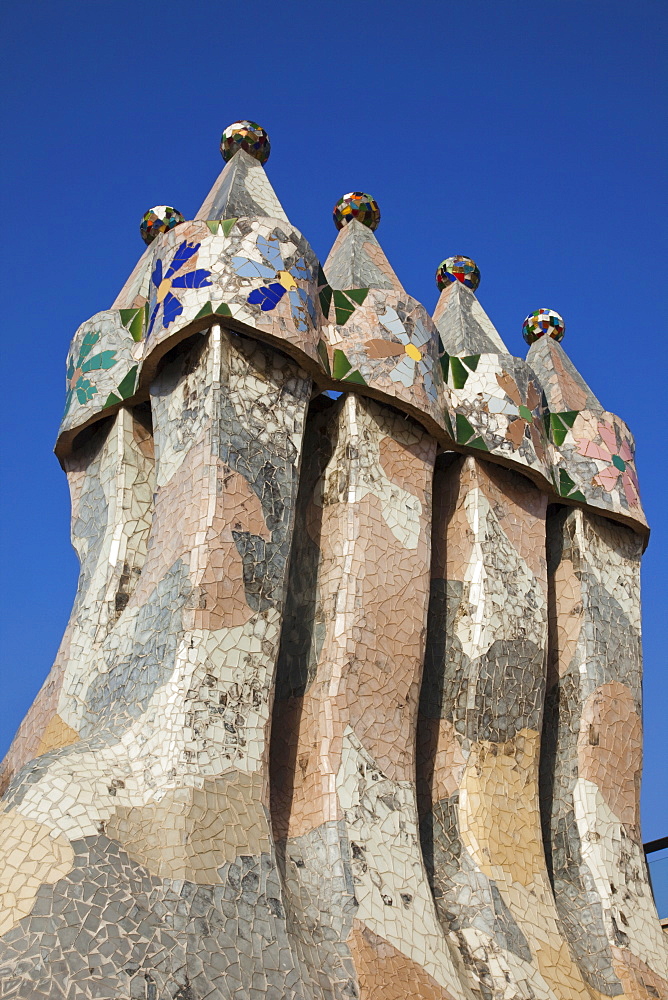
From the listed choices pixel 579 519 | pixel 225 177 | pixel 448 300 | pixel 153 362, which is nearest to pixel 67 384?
pixel 153 362

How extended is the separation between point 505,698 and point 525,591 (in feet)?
2.51

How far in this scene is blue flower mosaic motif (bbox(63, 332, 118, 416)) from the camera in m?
6.72

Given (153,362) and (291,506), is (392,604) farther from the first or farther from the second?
(153,362)

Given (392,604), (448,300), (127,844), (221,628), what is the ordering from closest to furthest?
(127,844) < (221,628) < (392,604) < (448,300)

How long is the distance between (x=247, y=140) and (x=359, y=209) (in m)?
1.10

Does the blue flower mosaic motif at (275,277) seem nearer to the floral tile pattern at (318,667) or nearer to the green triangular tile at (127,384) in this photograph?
the floral tile pattern at (318,667)

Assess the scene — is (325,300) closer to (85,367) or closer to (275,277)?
(275,277)

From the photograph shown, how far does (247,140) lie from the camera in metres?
7.27

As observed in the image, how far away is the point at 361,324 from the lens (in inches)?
257

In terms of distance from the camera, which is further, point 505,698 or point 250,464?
point 505,698

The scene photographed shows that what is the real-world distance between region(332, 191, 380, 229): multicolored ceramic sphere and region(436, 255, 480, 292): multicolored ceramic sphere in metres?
0.92

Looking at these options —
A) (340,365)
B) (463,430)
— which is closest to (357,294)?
(340,365)

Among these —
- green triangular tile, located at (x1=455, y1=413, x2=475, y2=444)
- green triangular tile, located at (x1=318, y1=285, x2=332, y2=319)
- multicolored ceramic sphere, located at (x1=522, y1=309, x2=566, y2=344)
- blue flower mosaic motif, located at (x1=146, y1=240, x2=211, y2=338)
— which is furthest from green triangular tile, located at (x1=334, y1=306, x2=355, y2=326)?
multicolored ceramic sphere, located at (x1=522, y1=309, x2=566, y2=344)

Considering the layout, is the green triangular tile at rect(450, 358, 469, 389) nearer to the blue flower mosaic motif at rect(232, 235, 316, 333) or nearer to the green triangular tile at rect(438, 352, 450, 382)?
the green triangular tile at rect(438, 352, 450, 382)
